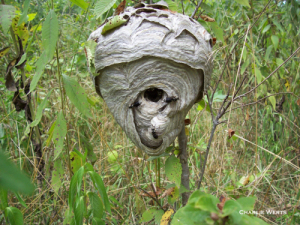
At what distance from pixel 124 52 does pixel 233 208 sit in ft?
2.85

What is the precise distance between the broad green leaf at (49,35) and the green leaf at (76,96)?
9.2 inches

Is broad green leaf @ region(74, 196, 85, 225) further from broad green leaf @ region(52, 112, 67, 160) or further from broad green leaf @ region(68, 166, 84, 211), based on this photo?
broad green leaf @ region(52, 112, 67, 160)

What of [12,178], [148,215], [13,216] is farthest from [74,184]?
[12,178]

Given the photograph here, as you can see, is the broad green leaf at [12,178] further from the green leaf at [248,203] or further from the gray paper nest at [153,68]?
the gray paper nest at [153,68]

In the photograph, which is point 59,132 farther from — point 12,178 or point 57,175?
point 12,178

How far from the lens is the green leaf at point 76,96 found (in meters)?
1.18

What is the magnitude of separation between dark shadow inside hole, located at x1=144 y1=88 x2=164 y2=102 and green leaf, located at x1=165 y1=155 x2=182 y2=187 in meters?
0.32

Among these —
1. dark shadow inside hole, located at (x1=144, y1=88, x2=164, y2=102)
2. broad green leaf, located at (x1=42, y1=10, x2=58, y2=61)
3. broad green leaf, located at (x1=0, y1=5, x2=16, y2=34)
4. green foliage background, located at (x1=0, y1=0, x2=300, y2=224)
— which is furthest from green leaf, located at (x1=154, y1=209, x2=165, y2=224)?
broad green leaf, located at (x1=0, y1=5, x2=16, y2=34)

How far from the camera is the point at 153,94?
1.38m

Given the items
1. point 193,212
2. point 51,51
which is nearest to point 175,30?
point 51,51

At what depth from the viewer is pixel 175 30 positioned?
46.1 inches

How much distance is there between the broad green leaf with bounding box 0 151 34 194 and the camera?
0.26 meters

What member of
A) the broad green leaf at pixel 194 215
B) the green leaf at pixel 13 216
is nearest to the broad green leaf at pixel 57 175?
the green leaf at pixel 13 216

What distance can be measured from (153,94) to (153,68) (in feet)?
0.67
